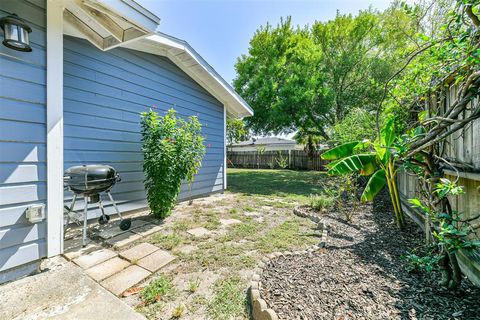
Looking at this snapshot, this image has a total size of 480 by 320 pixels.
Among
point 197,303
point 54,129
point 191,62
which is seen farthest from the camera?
point 191,62

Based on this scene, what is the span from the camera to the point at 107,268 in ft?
8.12

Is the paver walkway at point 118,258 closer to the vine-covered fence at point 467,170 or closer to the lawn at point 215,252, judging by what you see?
the lawn at point 215,252

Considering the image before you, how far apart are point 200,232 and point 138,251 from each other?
105cm

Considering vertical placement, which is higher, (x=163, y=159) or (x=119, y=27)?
(x=119, y=27)

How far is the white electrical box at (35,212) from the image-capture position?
2381mm

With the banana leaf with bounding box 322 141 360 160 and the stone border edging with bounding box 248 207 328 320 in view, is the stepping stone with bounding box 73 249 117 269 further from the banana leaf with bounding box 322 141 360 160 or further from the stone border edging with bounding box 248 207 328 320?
the banana leaf with bounding box 322 141 360 160

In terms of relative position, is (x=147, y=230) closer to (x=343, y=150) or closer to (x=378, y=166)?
(x=343, y=150)

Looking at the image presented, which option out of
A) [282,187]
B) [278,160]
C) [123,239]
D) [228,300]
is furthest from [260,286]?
[278,160]

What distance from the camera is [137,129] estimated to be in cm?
457

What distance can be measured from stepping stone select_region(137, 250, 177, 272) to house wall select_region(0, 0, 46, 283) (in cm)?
123

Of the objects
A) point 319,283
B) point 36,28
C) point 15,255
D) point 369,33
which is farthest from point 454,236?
point 369,33

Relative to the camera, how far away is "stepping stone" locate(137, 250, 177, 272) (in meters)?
2.52

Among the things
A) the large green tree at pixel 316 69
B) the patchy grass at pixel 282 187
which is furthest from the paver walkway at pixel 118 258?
the large green tree at pixel 316 69

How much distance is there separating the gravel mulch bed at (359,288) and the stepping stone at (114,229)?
252cm
